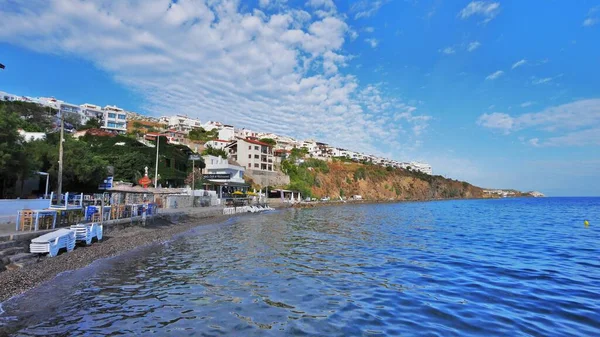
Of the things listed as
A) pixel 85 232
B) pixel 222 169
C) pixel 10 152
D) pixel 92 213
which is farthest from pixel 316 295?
pixel 222 169

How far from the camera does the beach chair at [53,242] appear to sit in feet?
40.2

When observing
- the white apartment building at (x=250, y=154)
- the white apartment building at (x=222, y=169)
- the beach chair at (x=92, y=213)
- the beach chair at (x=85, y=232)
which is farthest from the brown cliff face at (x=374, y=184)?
the beach chair at (x=85, y=232)

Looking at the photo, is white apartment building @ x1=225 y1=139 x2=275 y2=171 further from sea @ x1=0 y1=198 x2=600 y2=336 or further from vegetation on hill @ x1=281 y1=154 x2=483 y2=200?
sea @ x1=0 y1=198 x2=600 y2=336

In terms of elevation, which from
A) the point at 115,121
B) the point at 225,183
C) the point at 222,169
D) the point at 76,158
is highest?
→ the point at 115,121

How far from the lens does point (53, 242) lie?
42.0 feet

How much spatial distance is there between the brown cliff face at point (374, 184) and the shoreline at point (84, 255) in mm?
69581

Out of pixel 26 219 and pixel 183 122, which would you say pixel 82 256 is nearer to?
pixel 26 219

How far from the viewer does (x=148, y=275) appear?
11477 millimetres

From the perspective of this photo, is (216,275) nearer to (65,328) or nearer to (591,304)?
(65,328)

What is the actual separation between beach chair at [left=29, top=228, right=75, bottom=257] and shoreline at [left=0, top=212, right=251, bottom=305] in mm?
260

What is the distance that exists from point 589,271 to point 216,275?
45.4 ft

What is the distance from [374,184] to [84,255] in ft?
352

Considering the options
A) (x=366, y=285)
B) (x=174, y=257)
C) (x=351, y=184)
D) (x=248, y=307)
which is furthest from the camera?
(x=351, y=184)

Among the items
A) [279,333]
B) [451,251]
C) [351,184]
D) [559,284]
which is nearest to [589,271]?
[559,284]
